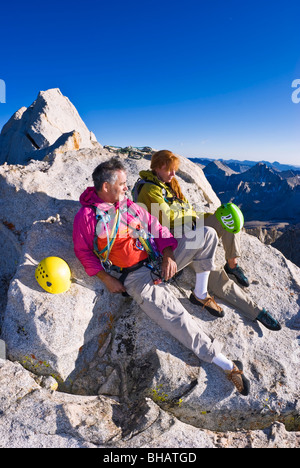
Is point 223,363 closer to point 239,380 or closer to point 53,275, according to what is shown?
point 239,380

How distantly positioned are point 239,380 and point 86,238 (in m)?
4.22

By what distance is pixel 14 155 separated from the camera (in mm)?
23359

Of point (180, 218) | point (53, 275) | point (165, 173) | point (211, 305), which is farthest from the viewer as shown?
point (180, 218)

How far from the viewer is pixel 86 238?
5.28m

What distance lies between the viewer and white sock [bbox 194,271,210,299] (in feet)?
20.2

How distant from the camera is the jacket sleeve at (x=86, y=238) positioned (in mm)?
5199

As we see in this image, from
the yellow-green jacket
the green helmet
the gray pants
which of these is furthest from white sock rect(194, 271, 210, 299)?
the green helmet

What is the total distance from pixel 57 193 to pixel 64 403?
524 centimetres

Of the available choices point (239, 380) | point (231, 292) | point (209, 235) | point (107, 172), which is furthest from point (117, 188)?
point (239, 380)

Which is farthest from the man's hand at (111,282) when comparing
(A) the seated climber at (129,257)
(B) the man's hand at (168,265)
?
(B) the man's hand at (168,265)

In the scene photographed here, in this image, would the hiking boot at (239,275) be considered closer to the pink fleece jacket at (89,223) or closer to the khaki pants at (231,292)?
the khaki pants at (231,292)

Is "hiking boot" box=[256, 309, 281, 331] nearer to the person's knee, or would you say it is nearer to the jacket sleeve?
the person's knee
